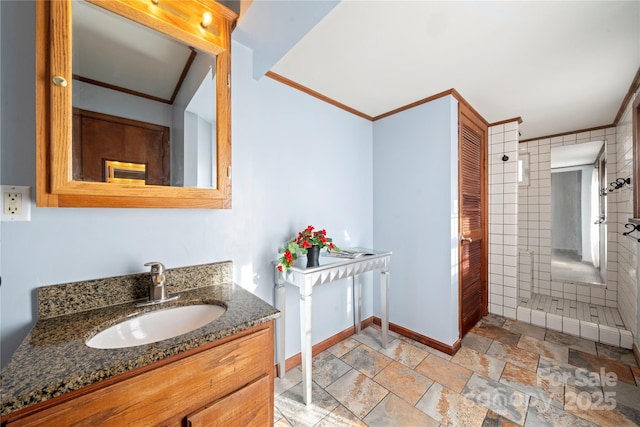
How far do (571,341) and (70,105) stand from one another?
12.1 feet

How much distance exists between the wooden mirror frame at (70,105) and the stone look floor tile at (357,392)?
1.36m

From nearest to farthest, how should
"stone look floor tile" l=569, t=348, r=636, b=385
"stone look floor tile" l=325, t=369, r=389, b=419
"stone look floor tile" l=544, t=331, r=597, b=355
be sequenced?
"stone look floor tile" l=325, t=369, r=389, b=419 → "stone look floor tile" l=569, t=348, r=636, b=385 → "stone look floor tile" l=544, t=331, r=597, b=355

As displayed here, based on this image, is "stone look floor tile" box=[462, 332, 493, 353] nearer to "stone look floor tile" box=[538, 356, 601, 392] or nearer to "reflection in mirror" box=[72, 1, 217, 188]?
"stone look floor tile" box=[538, 356, 601, 392]

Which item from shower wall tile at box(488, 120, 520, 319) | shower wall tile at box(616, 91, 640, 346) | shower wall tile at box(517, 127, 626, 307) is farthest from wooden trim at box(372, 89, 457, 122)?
shower wall tile at box(517, 127, 626, 307)

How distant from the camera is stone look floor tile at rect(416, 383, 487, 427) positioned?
1368mm

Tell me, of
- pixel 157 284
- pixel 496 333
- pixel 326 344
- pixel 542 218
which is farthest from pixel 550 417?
pixel 542 218

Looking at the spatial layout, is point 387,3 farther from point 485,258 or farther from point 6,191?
point 485,258

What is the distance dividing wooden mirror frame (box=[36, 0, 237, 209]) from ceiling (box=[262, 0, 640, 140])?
300 millimetres

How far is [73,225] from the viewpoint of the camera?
3.29 ft

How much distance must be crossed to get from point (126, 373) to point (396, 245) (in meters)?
2.07

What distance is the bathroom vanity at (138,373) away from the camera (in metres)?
0.59

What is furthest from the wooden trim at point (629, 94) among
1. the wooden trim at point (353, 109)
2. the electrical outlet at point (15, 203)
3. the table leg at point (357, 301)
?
the electrical outlet at point (15, 203)

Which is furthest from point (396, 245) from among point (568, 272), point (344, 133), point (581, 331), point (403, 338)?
point (568, 272)

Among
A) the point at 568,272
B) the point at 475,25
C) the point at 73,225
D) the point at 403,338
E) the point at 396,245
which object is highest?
the point at 475,25
